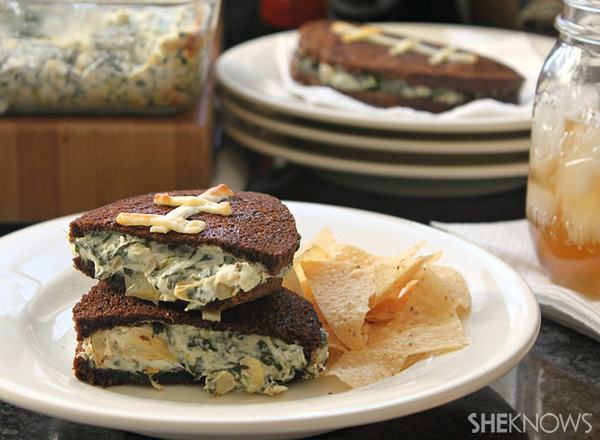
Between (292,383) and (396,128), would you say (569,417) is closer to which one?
(292,383)

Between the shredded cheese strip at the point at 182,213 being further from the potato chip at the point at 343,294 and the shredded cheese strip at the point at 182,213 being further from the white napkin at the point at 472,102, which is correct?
the white napkin at the point at 472,102

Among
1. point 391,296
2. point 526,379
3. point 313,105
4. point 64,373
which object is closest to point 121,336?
point 64,373

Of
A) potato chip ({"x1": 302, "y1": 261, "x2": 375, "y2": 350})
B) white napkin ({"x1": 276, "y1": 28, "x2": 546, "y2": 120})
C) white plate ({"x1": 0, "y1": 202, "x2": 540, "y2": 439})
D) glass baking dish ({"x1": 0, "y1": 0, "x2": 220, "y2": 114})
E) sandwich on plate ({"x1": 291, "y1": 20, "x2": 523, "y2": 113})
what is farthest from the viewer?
sandwich on plate ({"x1": 291, "y1": 20, "x2": 523, "y2": 113})

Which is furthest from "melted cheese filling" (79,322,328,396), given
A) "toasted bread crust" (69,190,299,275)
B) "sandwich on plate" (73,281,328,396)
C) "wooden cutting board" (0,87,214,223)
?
"wooden cutting board" (0,87,214,223)

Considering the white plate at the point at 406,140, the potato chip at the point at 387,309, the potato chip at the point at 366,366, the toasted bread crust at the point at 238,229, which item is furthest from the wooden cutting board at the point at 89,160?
the potato chip at the point at 366,366

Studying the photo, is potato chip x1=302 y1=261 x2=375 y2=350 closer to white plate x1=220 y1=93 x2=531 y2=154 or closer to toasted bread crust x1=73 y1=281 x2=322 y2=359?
toasted bread crust x1=73 y1=281 x2=322 y2=359

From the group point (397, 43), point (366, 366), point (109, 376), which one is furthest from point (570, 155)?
point (397, 43)

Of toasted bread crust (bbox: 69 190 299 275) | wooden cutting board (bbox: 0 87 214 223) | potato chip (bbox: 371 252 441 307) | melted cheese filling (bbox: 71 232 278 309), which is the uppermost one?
toasted bread crust (bbox: 69 190 299 275)
